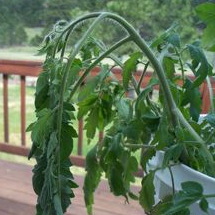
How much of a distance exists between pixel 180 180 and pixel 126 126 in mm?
96

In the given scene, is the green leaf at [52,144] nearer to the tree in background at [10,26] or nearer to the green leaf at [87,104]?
the green leaf at [87,104]

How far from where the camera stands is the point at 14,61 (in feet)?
6.47

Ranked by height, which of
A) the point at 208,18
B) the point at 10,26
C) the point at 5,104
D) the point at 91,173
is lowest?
the point at 5,104

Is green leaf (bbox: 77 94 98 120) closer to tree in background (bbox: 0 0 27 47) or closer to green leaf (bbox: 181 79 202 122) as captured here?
green leaf (bbox: 181 79 202 122)

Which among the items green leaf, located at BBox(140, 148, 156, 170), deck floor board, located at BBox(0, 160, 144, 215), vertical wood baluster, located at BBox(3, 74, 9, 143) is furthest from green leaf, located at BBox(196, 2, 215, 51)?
vertical wood baluster, located at BBox(3, 74, 9, 143)

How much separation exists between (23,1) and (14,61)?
575 millimetres

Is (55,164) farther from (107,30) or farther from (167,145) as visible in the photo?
(107,30)

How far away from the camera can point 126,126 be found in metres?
0.45

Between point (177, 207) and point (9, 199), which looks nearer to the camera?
point (177, 207)

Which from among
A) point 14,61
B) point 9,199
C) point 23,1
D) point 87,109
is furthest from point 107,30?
point 87,109

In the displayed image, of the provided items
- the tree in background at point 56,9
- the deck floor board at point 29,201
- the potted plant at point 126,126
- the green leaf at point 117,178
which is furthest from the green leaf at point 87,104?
the tree in background at point 56,9

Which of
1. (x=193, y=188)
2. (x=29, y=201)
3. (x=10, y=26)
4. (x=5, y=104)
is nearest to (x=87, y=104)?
(x=193, y=188)

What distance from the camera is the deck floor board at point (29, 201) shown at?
1.38 m

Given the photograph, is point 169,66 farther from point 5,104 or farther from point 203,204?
point 5,104
